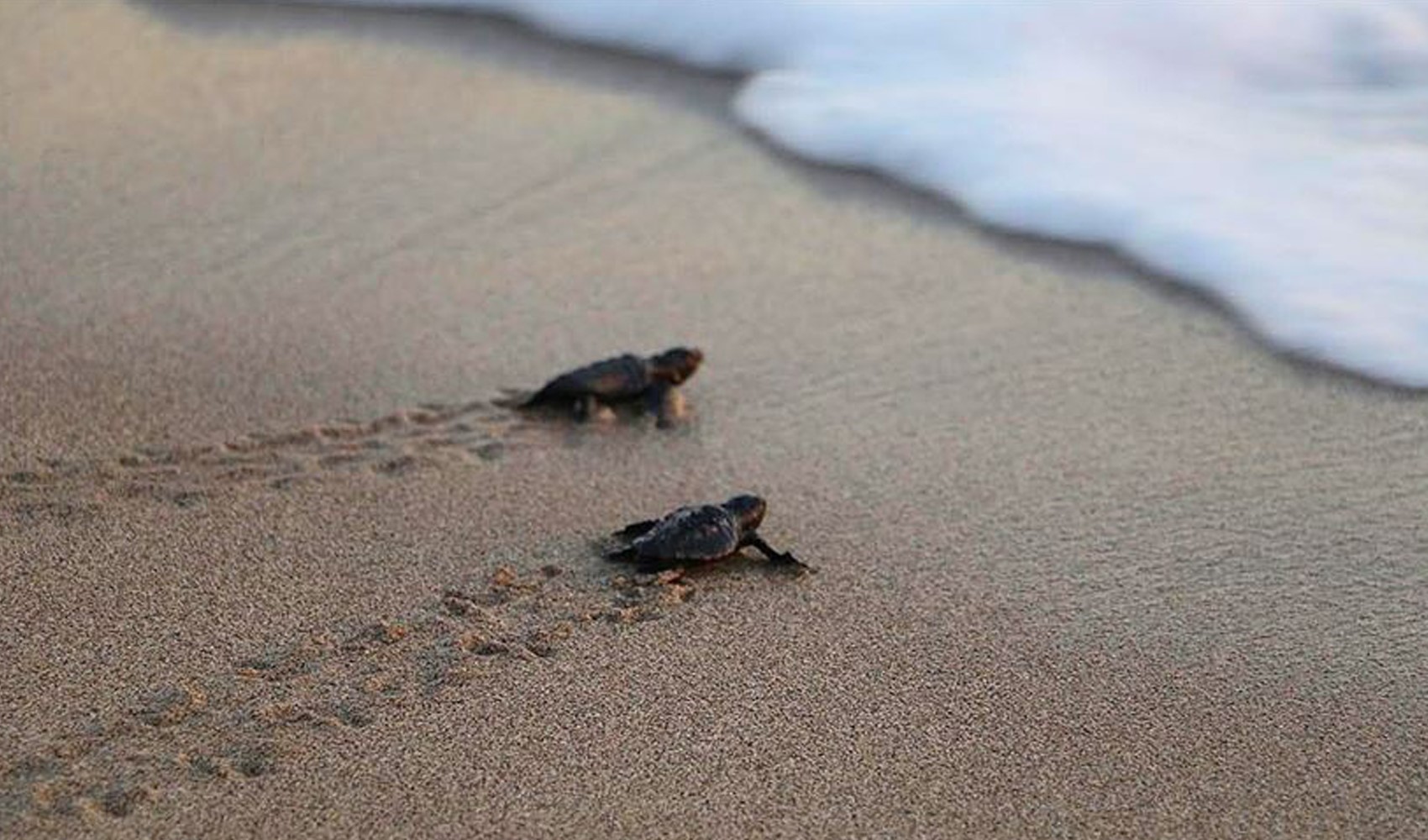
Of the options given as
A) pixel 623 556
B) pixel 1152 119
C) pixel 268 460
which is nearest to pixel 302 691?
pixel 623 556

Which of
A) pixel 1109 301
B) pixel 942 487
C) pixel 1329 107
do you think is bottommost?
pixel 942 487

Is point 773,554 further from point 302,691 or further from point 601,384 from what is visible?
point 302,691

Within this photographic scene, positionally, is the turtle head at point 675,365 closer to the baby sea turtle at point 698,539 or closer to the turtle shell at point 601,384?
the turtle shell at point 601,384

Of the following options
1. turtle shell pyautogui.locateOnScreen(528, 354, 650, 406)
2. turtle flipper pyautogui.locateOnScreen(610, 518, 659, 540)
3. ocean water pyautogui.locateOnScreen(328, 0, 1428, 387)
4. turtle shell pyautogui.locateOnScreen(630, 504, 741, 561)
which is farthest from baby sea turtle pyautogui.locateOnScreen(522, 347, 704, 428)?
ocean water pyautogui.locateOnScreen(328, 0, 1428, 387)

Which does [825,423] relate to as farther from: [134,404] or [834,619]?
[134,404]

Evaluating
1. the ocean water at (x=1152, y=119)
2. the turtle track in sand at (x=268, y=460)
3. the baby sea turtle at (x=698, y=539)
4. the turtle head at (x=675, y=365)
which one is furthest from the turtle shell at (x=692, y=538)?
the ocean water at (x=1152, y=119)

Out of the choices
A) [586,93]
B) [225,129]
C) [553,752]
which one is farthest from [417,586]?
[586,93]

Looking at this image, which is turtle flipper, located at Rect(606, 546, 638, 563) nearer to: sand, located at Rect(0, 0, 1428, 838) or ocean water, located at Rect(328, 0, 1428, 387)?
sand, located at Rect(0, 0, 1428, 838)
